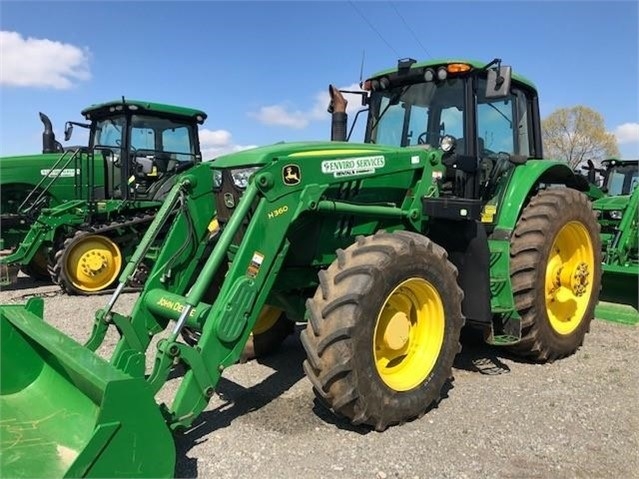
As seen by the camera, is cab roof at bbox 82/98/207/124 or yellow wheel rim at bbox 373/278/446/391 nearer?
yellow wheel rim at bbox 373/278/446/391

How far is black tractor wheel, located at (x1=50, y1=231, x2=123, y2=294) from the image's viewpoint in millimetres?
8547

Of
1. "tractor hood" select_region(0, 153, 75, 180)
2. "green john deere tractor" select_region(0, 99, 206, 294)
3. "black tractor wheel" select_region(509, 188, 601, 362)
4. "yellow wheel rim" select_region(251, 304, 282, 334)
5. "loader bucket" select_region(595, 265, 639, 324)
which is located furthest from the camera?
"tractor hood" select_region(0, 153, 75, 180)

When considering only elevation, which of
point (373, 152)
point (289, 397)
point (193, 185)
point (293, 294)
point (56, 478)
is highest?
point (373, 152)

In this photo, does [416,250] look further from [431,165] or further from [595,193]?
[595,193]

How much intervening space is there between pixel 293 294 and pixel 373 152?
47.9 inches

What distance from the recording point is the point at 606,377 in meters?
4.80

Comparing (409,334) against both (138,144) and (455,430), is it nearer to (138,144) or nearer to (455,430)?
(455,430)

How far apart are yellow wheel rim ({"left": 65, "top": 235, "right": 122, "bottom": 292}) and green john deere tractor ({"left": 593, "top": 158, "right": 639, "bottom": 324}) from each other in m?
6.78

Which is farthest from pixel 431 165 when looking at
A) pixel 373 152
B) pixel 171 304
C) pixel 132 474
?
pixel 132 474

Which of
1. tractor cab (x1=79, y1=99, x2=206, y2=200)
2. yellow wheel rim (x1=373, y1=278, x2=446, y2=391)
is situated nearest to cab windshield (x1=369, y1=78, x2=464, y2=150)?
yellow wheel rim (x1=373, y1=278, x2=446, y2=391)

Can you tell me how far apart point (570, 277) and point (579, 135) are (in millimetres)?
35140

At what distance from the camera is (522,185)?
503 cm

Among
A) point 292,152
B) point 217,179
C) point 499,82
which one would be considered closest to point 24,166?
point 217,179

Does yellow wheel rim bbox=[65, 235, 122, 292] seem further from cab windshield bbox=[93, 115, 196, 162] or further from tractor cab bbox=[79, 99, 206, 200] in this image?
cab windshield bbox=[93, 115, 196, 162]
